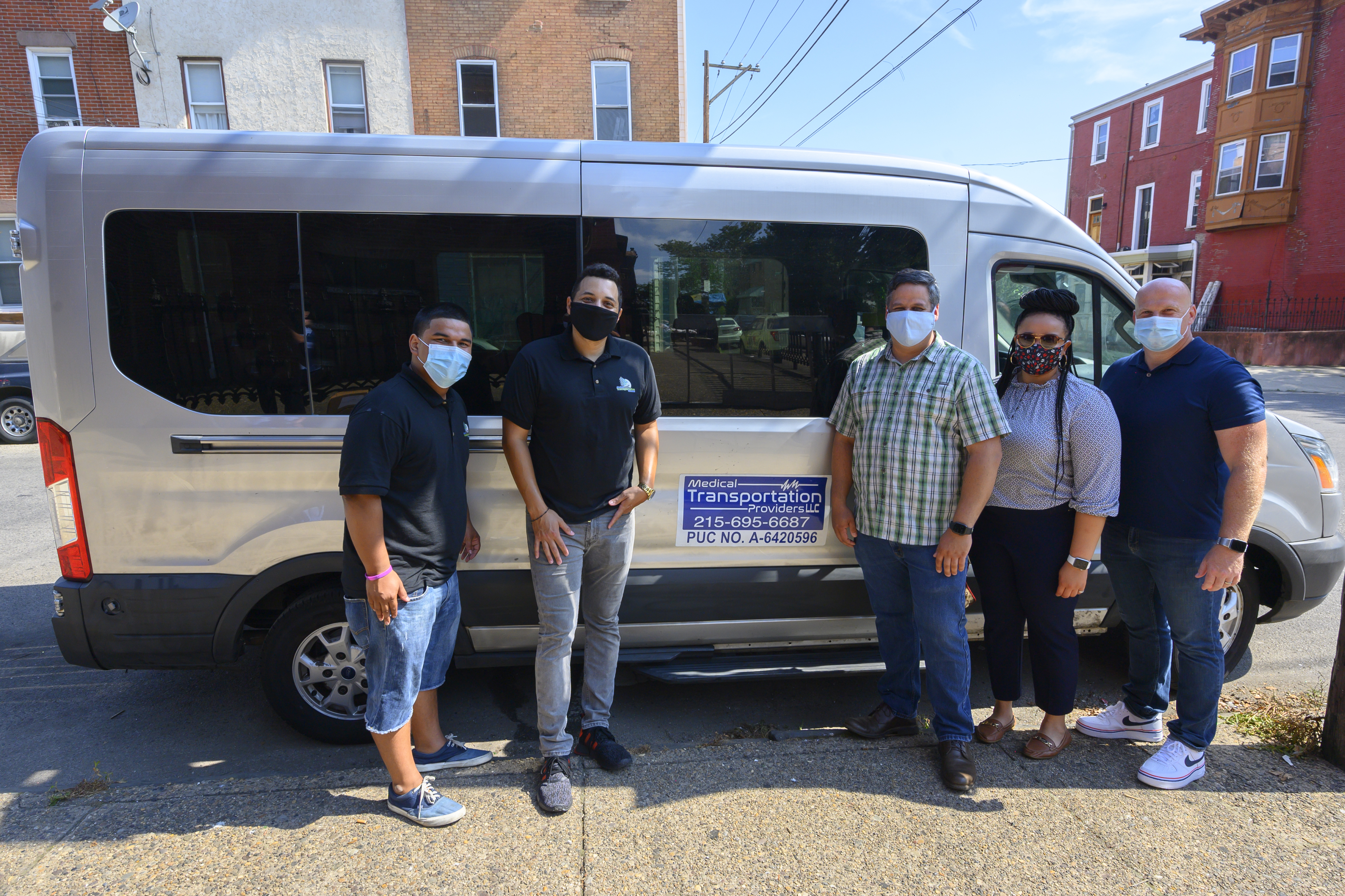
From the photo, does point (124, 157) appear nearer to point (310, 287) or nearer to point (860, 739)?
point (310, 287)

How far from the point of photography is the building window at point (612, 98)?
14.0m

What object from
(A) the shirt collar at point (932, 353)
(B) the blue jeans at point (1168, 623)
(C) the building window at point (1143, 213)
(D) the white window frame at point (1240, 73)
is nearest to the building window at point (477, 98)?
(A) the shirt collar at point (932, 353)

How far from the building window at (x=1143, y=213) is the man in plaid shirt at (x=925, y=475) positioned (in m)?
31.3

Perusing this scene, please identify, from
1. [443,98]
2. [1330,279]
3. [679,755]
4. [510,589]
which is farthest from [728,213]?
[1330,279]

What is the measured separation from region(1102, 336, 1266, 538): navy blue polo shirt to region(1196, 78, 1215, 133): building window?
30.0 m

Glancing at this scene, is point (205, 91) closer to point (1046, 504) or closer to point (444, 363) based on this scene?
point (444, 363)

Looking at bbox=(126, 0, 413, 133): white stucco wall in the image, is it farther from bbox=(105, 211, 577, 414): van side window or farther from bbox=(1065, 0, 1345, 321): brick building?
bbox=(1065, 0, 1345, 321): brick building

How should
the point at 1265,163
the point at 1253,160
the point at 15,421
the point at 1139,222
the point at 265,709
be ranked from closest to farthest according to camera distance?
the point at 265,709 < the point at 15,421 < the point at 1265,163 < the point at 1253,160 < the point at 1139,222

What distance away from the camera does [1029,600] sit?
2.95 meters

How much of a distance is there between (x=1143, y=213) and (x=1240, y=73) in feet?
20.4

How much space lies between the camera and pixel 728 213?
3055mm

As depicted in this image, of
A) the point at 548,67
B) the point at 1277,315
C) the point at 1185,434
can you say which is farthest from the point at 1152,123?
the point at 1185,434

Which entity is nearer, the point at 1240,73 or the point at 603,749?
the point at 603,749

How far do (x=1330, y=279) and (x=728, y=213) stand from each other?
26.1 meters
